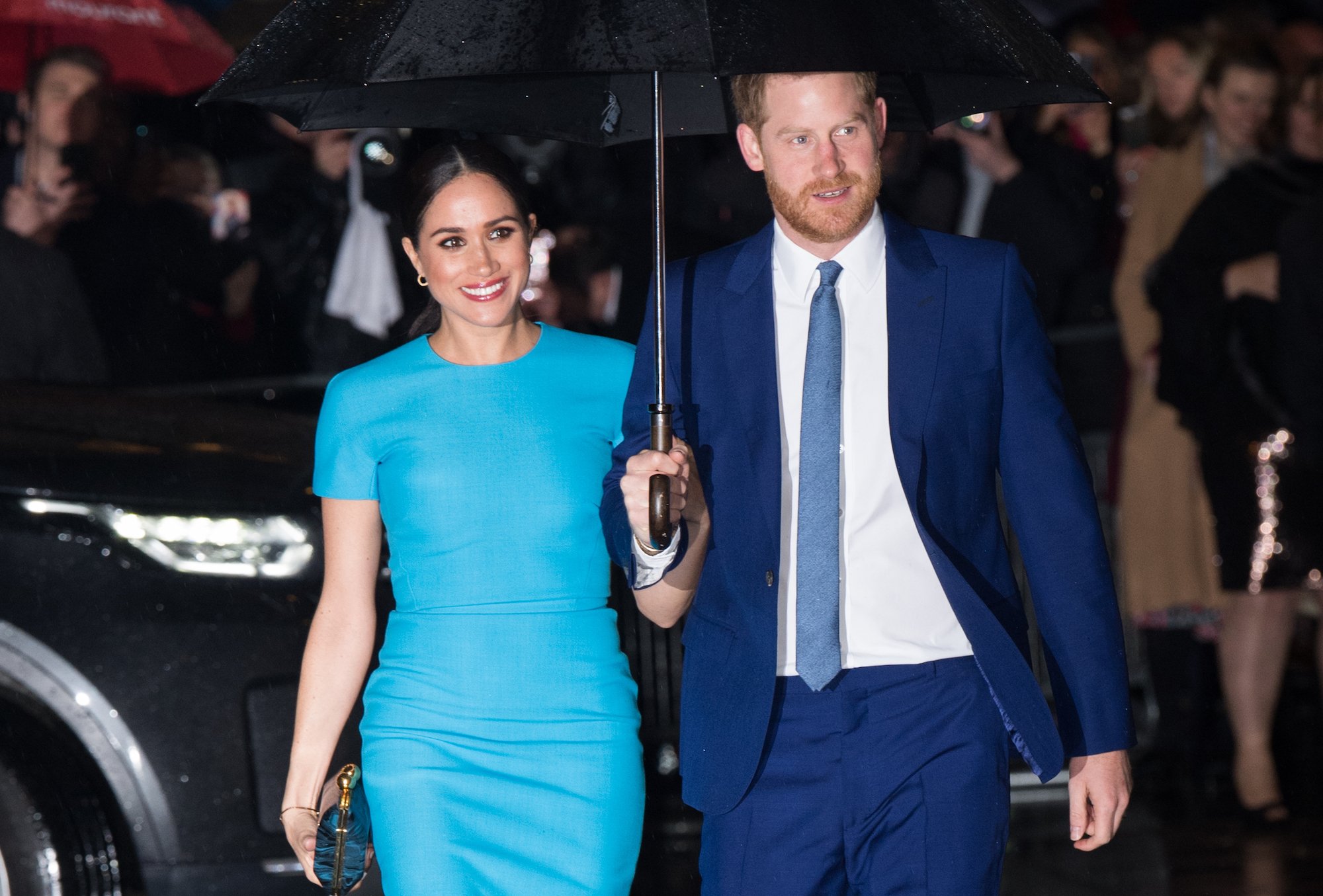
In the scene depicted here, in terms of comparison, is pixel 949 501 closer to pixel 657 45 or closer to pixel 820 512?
pixel 820 512

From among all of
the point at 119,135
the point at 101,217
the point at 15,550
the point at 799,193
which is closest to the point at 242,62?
the point at 799,193

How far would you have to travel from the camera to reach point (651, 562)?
114 inches

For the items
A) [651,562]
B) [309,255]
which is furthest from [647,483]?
[309,255]

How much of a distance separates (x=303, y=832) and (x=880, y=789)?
1.11 m

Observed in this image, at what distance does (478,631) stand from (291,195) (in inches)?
165

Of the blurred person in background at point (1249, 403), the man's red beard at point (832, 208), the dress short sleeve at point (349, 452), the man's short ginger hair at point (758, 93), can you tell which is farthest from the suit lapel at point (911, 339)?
the blurred person in background at point (1249, 403)

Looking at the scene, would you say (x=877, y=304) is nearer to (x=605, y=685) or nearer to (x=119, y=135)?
(x=605, y=685)

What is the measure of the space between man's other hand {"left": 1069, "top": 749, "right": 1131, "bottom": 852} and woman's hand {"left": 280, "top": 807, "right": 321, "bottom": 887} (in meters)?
1.36

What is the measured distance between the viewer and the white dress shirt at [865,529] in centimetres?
293

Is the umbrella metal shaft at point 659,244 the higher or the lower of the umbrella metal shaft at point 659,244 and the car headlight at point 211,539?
the higher

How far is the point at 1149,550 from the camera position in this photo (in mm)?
6949

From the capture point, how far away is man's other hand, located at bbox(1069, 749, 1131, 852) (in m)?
2.92

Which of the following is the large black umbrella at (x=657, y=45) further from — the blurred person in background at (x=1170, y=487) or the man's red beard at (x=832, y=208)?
the blurred person in background at (x=1170, y=487)

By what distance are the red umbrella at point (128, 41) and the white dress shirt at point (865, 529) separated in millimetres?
5489
